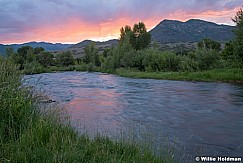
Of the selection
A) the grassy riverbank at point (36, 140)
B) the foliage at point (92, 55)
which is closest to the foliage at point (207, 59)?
the grassy riverbank at point (36, 140)

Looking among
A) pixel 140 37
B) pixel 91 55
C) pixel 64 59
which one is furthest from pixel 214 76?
pixel 64 59

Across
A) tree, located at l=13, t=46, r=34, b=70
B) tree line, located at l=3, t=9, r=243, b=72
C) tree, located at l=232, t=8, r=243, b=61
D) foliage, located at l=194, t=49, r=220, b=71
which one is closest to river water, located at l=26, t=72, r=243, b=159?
tree, located at l=13, t=46, r=34, b=70

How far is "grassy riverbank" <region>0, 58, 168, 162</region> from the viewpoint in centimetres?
587

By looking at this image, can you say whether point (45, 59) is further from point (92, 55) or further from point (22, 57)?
point (22, 57)

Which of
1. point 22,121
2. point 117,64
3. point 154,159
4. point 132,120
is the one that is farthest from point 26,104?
point 117,64

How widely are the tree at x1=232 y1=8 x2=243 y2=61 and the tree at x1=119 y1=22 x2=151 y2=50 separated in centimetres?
5413

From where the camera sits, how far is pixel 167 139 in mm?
10523

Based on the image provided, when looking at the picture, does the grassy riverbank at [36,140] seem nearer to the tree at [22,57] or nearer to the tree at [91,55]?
the tree at [22,57]

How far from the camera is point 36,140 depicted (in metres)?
6.75

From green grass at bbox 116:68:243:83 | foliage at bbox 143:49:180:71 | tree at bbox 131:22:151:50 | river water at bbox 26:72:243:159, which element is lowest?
river water at bbox 26:72:243:159

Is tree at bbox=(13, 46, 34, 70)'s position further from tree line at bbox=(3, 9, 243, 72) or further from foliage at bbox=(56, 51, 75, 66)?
foliage at bbox=(56, 51, 75, 66)

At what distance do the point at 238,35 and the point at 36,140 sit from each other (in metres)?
33.3

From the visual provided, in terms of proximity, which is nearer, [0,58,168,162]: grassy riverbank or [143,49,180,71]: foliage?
[0,58,168,162]: grassy riverbank

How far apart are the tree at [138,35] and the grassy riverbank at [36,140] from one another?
81.9 metres
